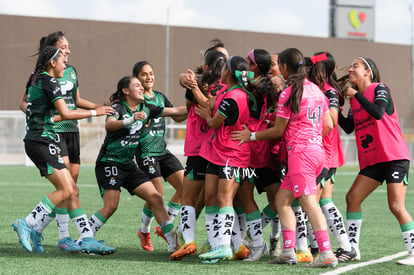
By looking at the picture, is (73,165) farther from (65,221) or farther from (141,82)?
(141,82)

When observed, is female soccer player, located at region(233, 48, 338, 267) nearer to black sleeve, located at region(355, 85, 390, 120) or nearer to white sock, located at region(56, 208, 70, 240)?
black sleeve, located at region(355, 85, 390, 120)

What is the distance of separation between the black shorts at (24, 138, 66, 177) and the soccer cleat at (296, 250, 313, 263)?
8.04ft

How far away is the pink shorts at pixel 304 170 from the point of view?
6.59m

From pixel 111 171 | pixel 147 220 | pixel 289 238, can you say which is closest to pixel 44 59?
pixel 111 171

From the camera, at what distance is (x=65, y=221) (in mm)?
7898

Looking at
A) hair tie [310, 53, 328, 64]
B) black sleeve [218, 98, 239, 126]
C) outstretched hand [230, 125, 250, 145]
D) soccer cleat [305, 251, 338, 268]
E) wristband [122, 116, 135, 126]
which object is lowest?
soccer cleat [305, 251, 338, 268]

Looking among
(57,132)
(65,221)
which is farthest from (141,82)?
(65,221)

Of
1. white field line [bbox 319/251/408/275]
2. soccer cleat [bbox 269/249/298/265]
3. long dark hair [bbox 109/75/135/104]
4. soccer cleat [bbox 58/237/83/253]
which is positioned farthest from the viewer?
long dark hair [bbox 109/75/135/104]

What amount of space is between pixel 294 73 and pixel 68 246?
2.87 meters

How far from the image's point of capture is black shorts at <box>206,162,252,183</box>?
6.95 m

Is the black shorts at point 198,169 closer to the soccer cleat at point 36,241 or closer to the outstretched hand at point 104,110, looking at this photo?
the outstretched hand at point 104,110

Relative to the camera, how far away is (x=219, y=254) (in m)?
6.81

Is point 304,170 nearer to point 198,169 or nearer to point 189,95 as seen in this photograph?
point 198,169

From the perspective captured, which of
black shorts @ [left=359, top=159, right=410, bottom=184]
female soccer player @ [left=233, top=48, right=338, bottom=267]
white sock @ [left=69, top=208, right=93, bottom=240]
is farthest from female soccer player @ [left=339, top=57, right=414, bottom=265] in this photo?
white sock @ [left=69, top=208, right=93, bottom=240]
